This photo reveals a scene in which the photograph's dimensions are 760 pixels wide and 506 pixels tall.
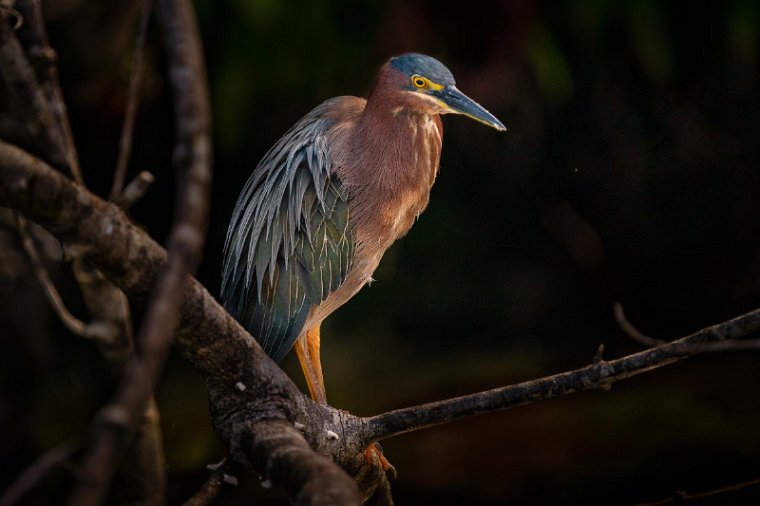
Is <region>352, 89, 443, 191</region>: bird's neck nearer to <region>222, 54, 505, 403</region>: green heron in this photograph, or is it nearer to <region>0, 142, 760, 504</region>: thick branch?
<region>222, 54, 505, 403</region>: green heron

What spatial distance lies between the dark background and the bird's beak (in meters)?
1.02

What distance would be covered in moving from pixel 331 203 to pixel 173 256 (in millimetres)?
1211

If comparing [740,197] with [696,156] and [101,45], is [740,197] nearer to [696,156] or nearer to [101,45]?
[696,156]

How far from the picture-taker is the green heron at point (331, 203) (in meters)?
1.80

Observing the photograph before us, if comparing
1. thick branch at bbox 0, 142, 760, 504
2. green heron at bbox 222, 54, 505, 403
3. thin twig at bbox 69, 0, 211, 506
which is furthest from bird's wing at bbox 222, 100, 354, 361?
thin twig at bbox 69, 0, 211, 506

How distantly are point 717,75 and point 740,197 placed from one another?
1.37ft

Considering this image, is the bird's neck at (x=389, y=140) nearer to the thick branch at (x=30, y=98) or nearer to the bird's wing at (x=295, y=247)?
the bird's wing at (x=295, y=247)

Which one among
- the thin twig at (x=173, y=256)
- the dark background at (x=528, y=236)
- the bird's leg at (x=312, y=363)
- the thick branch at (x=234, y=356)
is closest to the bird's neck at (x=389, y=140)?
the bird's leg at (x=312, y=363)

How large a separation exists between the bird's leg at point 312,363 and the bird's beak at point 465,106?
60cm

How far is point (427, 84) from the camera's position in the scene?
1765 mm

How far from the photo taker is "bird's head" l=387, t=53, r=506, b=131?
1.74 meters

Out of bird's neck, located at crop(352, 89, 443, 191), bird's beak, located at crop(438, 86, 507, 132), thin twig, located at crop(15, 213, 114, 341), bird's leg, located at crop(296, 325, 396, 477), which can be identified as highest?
bird's beak, located at crop(438, 86, 507, 132)

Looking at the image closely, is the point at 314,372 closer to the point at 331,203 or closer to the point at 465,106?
the point at 331,203

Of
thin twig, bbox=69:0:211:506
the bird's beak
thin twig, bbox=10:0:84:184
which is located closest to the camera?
thin twig, bbox=69:0:211:506
